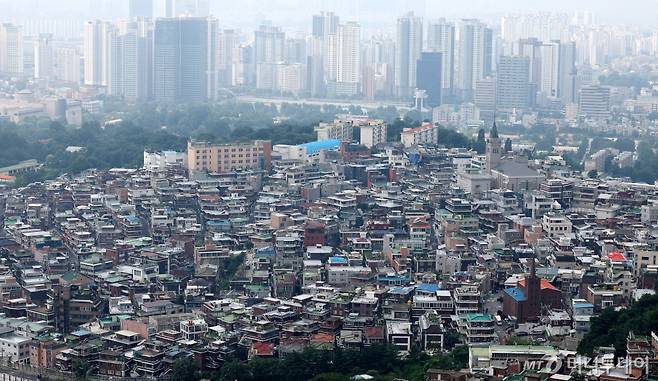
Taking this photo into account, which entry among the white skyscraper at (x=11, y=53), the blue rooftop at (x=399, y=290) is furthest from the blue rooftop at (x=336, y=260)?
the white skyscraper at (x=11, y=53)

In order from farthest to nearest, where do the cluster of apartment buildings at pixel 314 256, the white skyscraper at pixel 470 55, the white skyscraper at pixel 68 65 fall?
the white skyscraper at pixel 68 65, the white skyscraper at pixel 470 55, the cluster of apartment buildings at pixel 314 256

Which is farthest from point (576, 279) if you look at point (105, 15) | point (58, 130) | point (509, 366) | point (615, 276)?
point (105, 15)

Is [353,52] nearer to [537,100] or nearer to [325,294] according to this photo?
[537,100]

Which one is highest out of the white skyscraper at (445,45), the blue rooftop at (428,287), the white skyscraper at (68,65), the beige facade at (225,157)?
the white skyscraper at (445,45)

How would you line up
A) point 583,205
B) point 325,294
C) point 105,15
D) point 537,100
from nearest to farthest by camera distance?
point 325,294 → point 583,205 → point 537,100 → point 105,15

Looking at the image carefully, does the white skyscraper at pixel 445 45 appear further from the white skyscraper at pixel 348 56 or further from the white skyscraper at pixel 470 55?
the white skyscraper at pixel 348 56
